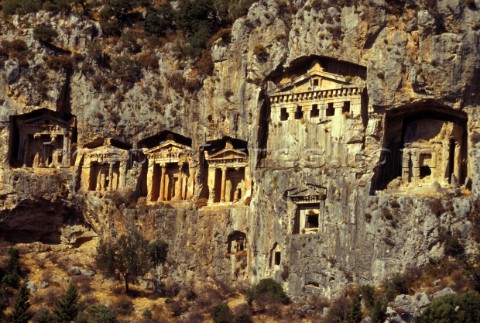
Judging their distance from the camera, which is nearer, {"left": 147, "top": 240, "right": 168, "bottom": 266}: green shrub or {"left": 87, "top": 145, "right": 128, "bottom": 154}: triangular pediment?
{"left": 147, "top": 240, "right": 168, "bottom": 266}: green shrub

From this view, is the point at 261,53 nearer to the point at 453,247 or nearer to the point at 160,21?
the point at 160,21

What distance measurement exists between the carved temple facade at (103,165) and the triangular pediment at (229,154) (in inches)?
201

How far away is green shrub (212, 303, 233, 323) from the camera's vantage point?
63.9 metres

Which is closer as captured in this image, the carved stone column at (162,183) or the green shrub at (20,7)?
the carved stone column at (162,183)

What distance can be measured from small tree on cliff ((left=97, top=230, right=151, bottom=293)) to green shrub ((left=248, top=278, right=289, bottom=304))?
601 cm

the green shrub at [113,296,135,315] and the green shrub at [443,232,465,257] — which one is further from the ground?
the green shrub at [443,232,465,257]

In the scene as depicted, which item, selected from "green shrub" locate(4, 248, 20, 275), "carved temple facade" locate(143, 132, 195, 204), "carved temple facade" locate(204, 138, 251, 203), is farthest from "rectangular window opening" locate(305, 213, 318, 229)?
"green shrub" locate(4, 248, 20, 275)

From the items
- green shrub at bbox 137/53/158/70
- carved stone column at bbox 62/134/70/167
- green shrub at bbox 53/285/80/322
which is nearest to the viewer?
green shrub at bbox 53/285/80/322

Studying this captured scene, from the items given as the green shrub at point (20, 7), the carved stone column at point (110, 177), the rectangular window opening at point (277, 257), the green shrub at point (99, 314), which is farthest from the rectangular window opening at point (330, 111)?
the green shrub at point (20, 7)

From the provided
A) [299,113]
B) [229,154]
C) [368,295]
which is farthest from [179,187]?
[368,295]

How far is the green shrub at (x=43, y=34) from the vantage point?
74.1 metres

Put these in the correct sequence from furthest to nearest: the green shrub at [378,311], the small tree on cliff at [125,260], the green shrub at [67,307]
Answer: the small tree on cliff at [125,260] < the green shrub at [67,307] < the green shrub at [378,311]

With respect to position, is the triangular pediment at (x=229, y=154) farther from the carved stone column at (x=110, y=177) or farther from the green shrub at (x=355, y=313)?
the green shrub at (x=355, y=313)

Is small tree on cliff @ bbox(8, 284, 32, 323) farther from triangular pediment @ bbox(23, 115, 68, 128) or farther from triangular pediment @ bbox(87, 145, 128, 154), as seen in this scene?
triangular pediment @ bbox(23, 115, 68, 128)
